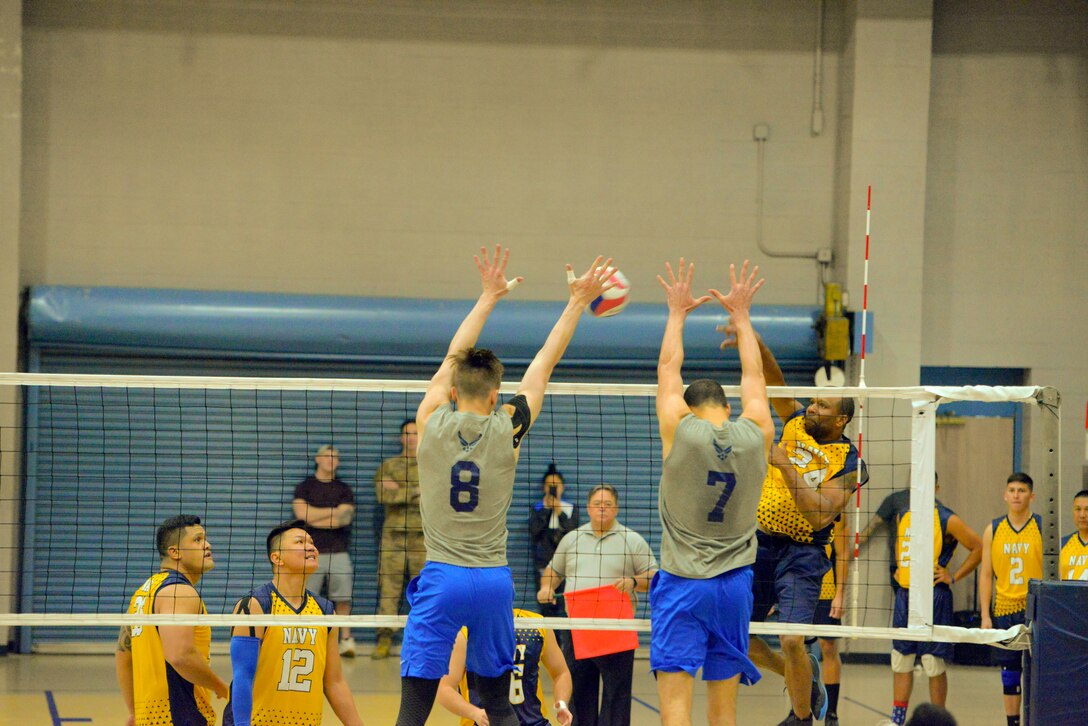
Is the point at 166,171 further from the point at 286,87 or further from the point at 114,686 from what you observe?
the point at 114,686

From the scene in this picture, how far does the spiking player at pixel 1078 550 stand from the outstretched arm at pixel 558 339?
474cm

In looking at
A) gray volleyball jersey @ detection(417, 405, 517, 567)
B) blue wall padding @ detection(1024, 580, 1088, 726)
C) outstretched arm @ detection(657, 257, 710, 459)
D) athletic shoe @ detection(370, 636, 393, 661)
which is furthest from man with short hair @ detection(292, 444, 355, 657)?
blue wall padding @ detection(1024, 580, 1088, 726)

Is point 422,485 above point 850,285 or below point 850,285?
below

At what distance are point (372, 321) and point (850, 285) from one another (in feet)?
15.6

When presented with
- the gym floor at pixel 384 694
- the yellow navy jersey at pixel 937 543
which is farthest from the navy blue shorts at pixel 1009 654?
the gym floor at pixel 384 694

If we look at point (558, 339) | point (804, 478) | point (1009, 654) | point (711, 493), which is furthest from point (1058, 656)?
point (558, 339)

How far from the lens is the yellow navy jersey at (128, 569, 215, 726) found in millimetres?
5809

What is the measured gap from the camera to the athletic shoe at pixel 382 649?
37.8ft

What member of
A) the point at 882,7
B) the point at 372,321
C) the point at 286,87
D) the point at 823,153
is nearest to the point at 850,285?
the point at 823,153

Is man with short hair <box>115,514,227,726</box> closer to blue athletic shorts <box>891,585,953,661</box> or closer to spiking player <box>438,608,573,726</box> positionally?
spiking player <box>438,608,573,726</box>

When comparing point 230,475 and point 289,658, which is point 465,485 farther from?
point 230,475

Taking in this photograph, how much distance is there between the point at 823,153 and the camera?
1260cm

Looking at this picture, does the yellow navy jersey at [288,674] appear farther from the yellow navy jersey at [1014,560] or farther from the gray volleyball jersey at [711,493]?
the yellow navy jersey at [1014,560]

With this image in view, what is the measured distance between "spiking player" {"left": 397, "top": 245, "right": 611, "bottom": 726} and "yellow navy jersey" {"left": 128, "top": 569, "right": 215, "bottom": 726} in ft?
3.97
